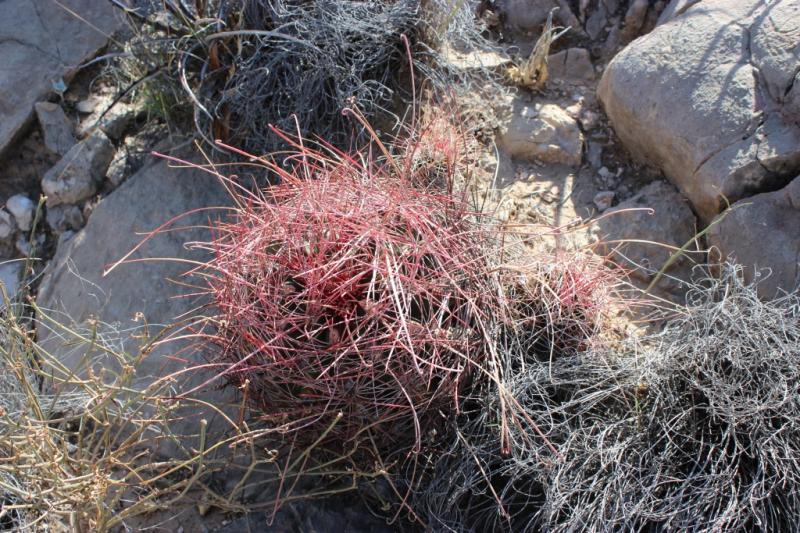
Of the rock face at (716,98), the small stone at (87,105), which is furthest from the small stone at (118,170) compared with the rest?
the rock face at (716,98)

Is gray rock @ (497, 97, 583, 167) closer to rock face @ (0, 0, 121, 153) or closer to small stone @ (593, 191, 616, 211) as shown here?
small stone @ (593, 191, 616, 211)

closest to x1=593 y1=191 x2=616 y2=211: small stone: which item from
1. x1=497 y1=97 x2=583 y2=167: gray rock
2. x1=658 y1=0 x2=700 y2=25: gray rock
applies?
x1=497 y1=97 x2=583 y2=167: gray rock

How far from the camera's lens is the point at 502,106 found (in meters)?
2.92

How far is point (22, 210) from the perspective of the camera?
3.20 meters

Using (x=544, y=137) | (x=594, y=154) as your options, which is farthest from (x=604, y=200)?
(x=544, y=137)

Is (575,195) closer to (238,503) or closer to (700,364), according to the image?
(700,364)

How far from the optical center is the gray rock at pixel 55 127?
3.27 m

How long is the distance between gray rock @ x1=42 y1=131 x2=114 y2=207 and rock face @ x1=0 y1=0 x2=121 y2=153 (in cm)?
30

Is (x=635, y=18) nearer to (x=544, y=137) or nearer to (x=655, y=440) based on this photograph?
(x=544, y=137)

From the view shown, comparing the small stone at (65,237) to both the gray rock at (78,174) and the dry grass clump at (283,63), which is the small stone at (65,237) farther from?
the dry grass clump at (283,63)

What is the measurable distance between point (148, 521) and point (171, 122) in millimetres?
1538

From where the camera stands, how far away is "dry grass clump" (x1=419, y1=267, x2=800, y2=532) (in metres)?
1.91

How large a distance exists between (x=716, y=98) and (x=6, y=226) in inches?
105

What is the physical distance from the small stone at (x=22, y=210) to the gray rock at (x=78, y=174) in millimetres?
96
